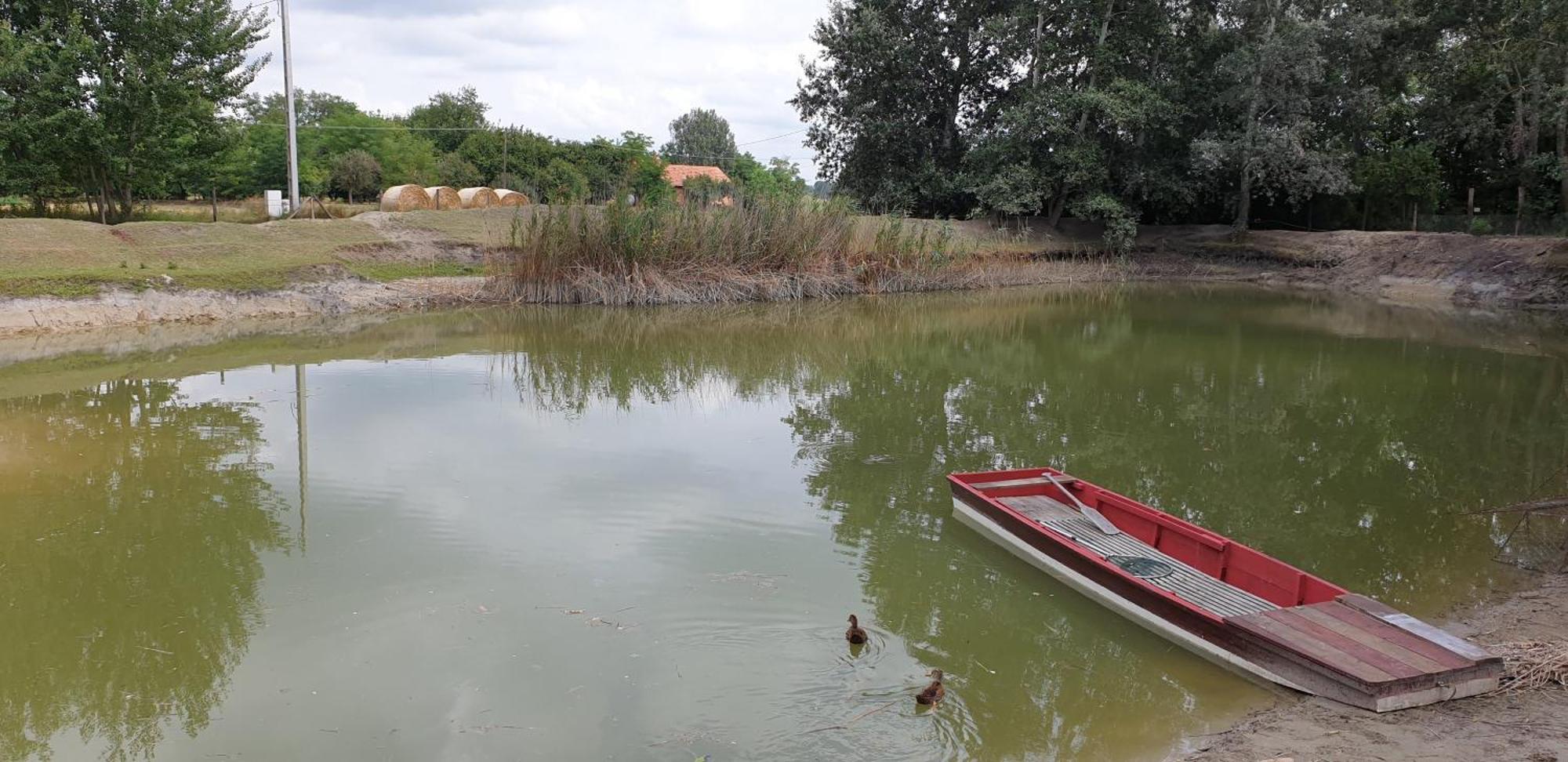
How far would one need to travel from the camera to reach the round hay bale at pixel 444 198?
2592cm

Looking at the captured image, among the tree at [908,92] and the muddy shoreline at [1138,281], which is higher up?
the tree at [908,92]

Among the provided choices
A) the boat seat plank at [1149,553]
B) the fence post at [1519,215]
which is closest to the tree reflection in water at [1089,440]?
the boat seat plank at [1149,553]

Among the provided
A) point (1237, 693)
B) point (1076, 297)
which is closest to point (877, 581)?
point (1237, 693)

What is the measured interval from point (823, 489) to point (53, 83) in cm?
1874

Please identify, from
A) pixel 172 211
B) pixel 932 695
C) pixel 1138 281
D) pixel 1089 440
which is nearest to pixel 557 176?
pixel 172 211

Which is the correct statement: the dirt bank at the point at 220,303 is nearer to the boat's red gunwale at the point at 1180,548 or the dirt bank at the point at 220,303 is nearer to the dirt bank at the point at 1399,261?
the boat's red gunwale at the point at 1180,548

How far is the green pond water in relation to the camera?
4625mm

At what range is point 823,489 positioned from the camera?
8141 mm

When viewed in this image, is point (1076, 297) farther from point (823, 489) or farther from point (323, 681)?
point (323, 681)

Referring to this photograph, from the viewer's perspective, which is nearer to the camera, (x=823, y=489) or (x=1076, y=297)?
(x=823, y=489)

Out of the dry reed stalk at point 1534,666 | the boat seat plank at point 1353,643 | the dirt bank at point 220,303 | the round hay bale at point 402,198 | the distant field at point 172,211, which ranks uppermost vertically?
the round hay bale at point 402,198

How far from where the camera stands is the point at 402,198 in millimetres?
24719

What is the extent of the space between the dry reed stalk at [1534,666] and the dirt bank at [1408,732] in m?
0.04

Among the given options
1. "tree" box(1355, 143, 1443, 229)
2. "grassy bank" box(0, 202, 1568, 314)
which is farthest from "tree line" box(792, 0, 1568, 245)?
"grassy bank" box(0, 202, 1568, 314)
